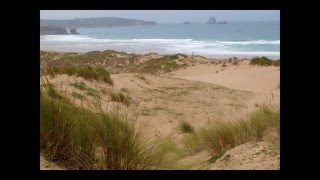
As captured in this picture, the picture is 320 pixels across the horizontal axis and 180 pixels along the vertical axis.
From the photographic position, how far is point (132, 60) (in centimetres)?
3325

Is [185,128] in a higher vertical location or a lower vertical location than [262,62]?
lower

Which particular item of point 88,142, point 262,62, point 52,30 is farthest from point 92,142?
point 52,30

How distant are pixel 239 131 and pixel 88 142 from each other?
2.44 m

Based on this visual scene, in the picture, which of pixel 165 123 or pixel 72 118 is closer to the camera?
pixel 72 118

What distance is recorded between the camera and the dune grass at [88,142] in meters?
4.42

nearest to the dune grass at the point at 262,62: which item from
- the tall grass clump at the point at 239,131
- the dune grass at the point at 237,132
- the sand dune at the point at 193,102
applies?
the sand dune at the point at 193,102

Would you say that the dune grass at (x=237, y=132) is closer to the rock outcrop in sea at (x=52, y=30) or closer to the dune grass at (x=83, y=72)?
the dune grass at (x=83, y=72)

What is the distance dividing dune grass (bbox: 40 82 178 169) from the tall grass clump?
185 cm

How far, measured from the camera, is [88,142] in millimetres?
4570

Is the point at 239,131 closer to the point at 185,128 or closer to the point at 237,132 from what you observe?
the point at 237,132
